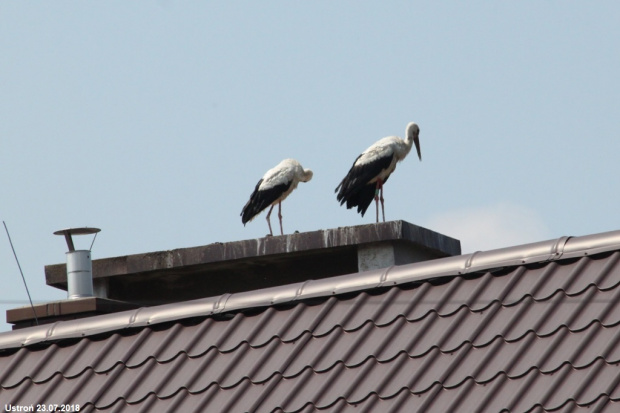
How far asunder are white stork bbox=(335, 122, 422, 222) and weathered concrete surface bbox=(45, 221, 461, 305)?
341 cm

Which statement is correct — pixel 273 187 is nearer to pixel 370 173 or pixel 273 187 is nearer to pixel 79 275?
pixel 370 173

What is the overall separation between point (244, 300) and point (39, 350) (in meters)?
1.10

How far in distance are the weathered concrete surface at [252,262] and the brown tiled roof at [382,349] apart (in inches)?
225

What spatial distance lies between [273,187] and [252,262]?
4.08 metres

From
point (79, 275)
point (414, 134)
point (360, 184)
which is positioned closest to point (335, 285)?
point (79, 275)

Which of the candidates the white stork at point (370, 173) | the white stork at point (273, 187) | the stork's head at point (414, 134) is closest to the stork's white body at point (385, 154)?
the white stork at point (370, 173)

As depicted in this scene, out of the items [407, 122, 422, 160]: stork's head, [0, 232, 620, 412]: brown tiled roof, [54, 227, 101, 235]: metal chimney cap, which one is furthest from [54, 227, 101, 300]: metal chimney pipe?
A: [407, 122, 422, 160]: stork's head

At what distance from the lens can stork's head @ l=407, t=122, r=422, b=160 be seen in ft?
57.3

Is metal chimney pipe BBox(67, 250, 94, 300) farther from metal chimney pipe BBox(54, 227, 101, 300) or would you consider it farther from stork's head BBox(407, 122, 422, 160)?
stork's head BBox(407, 122, 422, 160)

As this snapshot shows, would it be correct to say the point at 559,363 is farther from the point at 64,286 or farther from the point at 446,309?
the point at 64,286

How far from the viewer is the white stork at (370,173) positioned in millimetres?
16438

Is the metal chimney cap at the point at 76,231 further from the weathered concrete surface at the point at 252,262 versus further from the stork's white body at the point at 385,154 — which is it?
the stork's white body at the point at 385,154

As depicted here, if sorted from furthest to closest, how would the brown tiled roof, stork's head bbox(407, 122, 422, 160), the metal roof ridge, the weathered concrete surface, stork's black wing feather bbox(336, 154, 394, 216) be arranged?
stork's head bbox(407, 122, 422, 160), stork's black wing feather bbox(336, 154, 394, 216), the weathered concrete surface, the metal roof ridge, the brown tiled roof

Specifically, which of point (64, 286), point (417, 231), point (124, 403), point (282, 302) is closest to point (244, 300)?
point (282, 302)
